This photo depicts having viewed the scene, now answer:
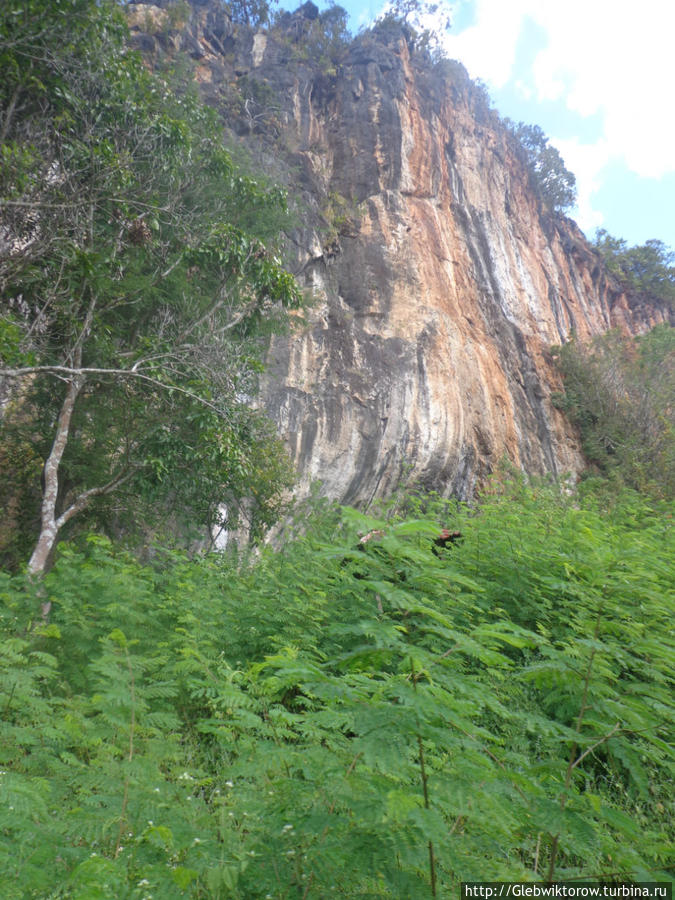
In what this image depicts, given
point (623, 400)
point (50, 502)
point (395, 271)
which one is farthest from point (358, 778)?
point (623, 400)

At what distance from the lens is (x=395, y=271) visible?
57.6ft

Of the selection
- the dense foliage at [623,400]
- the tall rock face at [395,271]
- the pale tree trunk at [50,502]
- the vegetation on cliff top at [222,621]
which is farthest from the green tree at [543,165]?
the pale tree trunk at [50,502]

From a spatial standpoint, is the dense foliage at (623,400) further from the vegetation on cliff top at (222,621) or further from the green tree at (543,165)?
the green tree at (543,165)

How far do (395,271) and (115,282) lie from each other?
10974 mm

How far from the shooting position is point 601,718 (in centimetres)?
254

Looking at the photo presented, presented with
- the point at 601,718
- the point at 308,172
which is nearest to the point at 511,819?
the point at 601,718

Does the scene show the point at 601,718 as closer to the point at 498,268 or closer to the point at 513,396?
the point at 513,396

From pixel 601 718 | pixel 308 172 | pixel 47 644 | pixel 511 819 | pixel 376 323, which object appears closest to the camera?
pixel 511 819

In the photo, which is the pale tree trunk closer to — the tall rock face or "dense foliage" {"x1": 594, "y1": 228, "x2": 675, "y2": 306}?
the tall rock face

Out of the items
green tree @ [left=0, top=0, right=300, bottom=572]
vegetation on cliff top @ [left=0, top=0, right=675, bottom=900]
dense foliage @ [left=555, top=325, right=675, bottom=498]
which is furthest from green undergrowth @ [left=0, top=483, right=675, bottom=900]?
dense foliage @ [left=555, top=325, right=675, bottom=498]

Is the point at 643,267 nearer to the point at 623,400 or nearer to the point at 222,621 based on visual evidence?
the point at 623,400

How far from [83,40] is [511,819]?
416 inches

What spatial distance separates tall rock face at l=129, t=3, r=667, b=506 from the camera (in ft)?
49.7

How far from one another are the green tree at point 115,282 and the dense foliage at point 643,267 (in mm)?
29117
